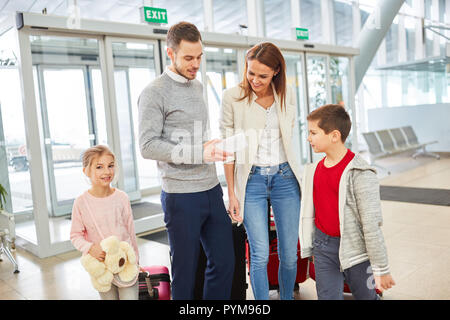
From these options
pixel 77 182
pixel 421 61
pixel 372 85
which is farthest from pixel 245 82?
pixel 372 85

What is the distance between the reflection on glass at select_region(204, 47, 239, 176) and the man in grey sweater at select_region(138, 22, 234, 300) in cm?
426

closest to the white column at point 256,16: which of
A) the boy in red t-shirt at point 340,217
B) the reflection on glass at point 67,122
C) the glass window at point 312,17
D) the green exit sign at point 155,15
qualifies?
the glass window at point 312,17

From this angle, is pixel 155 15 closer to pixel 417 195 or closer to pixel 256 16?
pixel 256 16

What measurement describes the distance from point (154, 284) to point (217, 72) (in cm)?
482

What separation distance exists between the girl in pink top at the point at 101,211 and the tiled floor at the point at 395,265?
1065 millimetres

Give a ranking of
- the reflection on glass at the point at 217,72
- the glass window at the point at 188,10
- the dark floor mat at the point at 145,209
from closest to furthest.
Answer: the dark floor mat at the point at 145,209 → the reflection on glass at the point at 217,72 → the glass window at the point at 188,10

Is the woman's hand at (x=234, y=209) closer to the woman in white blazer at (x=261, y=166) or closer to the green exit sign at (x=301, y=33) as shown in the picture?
the woman in white blazer at (x=261, y=166)

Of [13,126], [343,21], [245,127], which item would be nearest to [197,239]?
[245,127]

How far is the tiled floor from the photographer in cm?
273

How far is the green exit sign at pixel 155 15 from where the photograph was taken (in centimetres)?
490

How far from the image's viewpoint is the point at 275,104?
206 centimetres

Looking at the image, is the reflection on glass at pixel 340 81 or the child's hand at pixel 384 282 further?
the reflection on glass at pixel 340 81

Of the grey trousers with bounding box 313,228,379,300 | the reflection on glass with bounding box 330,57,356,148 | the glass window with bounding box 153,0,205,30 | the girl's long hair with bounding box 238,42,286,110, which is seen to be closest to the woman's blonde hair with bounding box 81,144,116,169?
the girl's long hair with bounding box 238,42,286,110

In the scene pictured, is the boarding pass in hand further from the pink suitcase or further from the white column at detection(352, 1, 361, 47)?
the white column at detection(352, 1, 361, 47)
